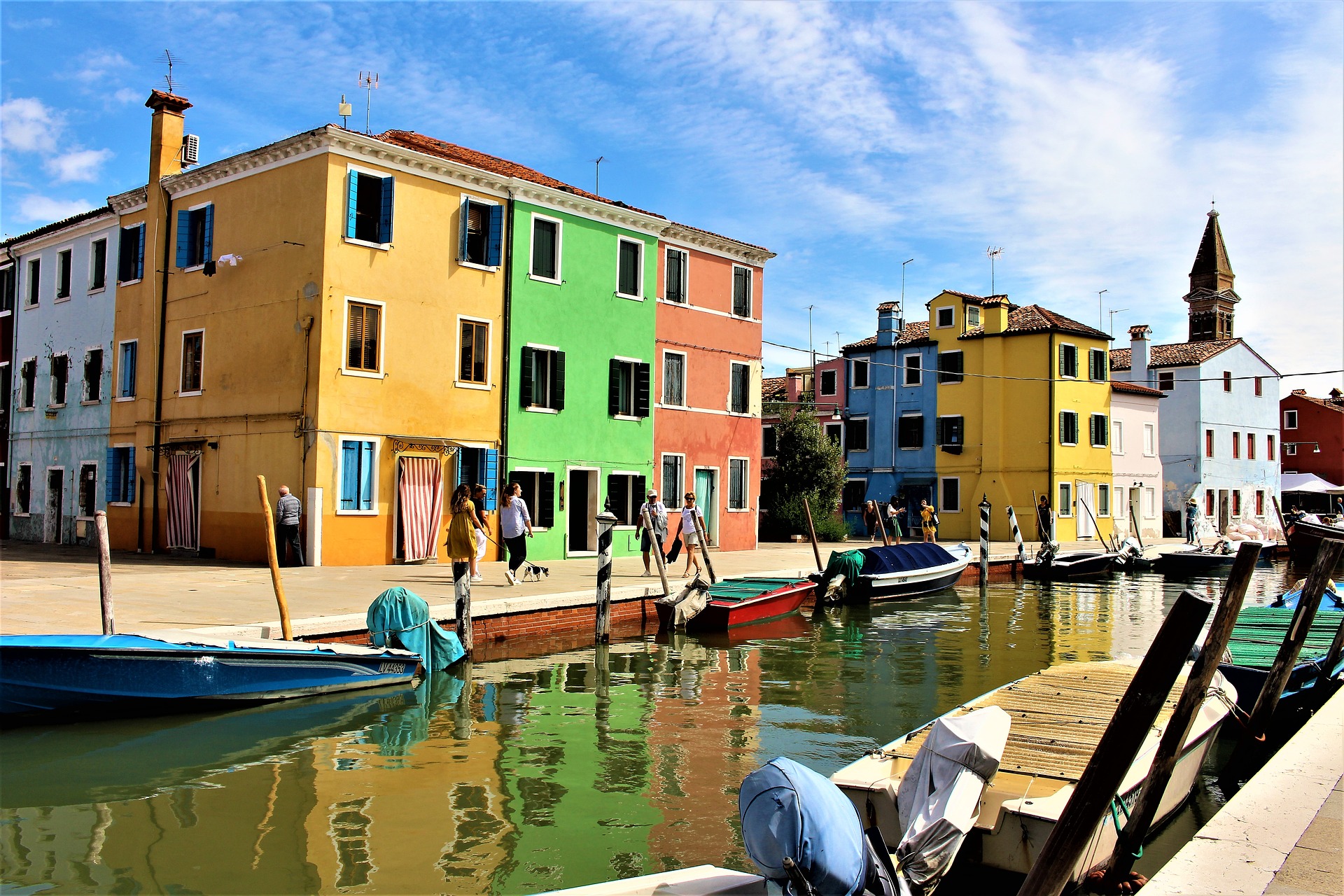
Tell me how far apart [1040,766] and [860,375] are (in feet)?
119

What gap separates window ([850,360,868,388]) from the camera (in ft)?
135

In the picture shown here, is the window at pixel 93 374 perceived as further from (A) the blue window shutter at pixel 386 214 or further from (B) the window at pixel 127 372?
(A) the blue window shutter at pixel 386 214

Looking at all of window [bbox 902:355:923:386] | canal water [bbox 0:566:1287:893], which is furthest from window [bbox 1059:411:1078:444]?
canal water [bbox 0:566:1287:893]

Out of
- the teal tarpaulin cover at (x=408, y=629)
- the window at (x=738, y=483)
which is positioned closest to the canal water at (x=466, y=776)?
→ the teal tarpaulin cover at (x=408, y=629)

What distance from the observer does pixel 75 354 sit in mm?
25016

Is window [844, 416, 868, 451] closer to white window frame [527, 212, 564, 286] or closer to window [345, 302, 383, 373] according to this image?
white window frame [527, 212, 564, 286]

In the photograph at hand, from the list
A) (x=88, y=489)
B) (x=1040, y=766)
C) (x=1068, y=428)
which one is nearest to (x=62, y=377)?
(x=88, y=489)

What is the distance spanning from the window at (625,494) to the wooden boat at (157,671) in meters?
13.6

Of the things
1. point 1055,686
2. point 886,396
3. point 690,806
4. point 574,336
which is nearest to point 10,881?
point 690,806

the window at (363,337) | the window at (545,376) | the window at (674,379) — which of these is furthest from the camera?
the window at (674,379)

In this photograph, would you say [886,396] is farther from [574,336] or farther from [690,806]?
[690,806]

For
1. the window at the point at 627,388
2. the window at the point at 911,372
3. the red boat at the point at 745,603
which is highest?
the window at the point at 911,372

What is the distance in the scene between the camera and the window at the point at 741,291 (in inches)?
1088

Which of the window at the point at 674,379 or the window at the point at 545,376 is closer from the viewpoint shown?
the window at the point at 545,376
